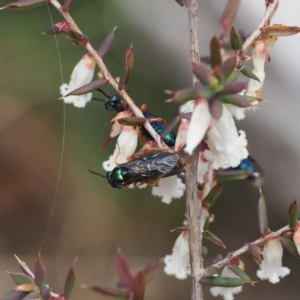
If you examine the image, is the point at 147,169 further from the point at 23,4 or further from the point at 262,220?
the point at 23,4

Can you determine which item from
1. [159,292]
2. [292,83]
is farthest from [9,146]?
[292,83]

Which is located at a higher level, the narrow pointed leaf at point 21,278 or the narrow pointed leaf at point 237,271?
the narrow pointed leaf at point 21,278

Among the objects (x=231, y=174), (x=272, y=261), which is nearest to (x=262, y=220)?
(x=272, y=261)

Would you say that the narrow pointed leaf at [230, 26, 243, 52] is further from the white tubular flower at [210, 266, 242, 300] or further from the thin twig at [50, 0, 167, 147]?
the white tubular flower at [210, 266, 242, 300]

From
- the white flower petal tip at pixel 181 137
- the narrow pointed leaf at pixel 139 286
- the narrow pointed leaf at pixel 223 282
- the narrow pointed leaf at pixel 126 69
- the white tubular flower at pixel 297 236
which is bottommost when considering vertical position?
the narrow pointed leaf at pixel 223 282

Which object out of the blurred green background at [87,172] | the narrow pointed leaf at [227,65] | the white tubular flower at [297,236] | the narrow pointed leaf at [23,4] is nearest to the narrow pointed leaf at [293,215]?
the white tubular flower at [297,236]

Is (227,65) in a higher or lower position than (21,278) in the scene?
higher

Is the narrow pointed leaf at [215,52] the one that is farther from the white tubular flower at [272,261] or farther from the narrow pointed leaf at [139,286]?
the white tubular flower at [272,261]
